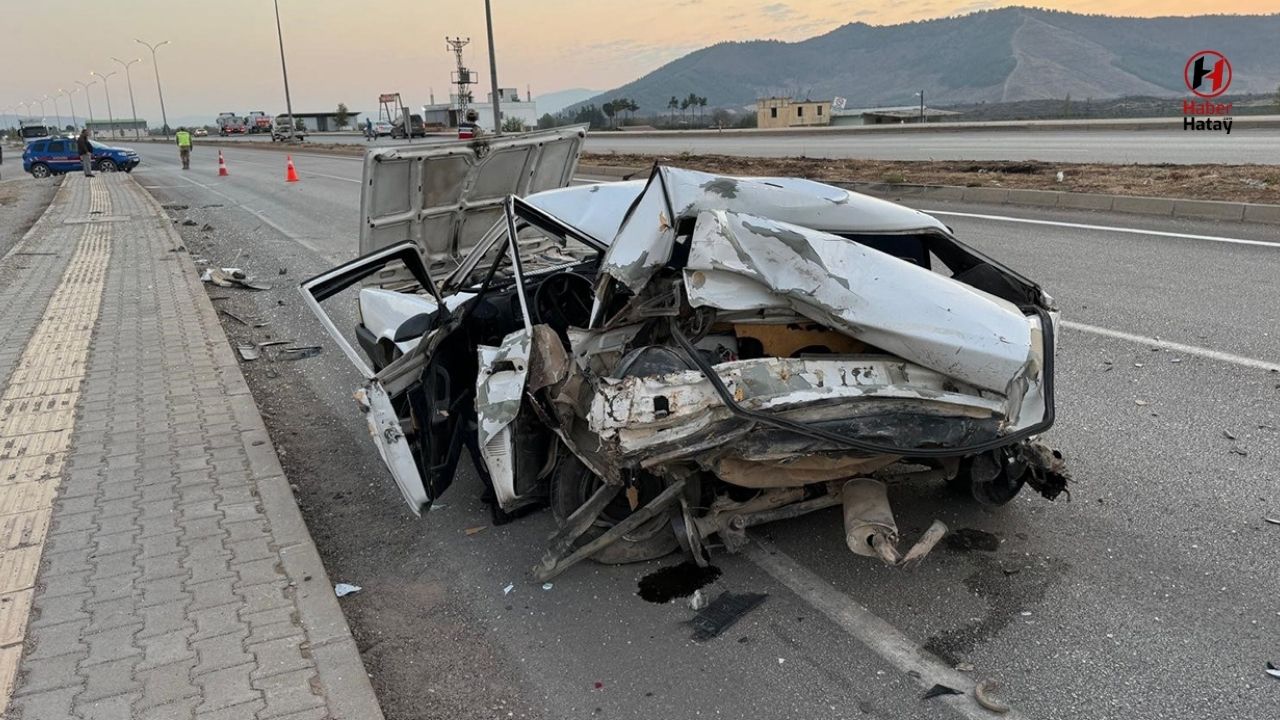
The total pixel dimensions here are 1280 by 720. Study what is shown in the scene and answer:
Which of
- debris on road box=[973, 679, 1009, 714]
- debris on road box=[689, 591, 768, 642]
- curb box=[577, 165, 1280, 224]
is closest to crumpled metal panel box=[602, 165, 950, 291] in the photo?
debris on road box=[689, 591, 768, 642]

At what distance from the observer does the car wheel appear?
10.7 feet

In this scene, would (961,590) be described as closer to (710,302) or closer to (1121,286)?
(710,302)

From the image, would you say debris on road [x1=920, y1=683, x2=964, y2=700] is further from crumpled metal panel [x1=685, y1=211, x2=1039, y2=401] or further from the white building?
the white building

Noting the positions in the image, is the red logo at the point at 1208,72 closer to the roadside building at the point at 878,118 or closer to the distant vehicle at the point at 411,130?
the roadside building at the point at 878,118

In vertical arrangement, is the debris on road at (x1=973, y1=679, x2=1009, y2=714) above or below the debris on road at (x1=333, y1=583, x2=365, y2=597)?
above

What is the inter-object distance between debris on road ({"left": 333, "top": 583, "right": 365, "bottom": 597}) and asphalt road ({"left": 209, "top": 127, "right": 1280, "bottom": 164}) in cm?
1661

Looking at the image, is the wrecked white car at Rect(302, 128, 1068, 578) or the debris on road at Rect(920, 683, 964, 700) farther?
the wrecked white car at Rect(302, 128, 1068, 578)

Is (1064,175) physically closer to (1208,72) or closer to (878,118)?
(1208,72)

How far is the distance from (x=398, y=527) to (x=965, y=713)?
2.50 meters

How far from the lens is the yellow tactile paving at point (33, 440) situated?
3098 millimetres

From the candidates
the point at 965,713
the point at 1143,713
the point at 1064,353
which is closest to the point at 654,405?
the point at 965,713

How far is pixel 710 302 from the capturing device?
113 inches

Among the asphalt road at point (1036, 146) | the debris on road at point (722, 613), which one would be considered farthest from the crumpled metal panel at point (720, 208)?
the asphalt road at point (1036, 146)

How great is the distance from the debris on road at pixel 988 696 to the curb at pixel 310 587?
1.79 metres
